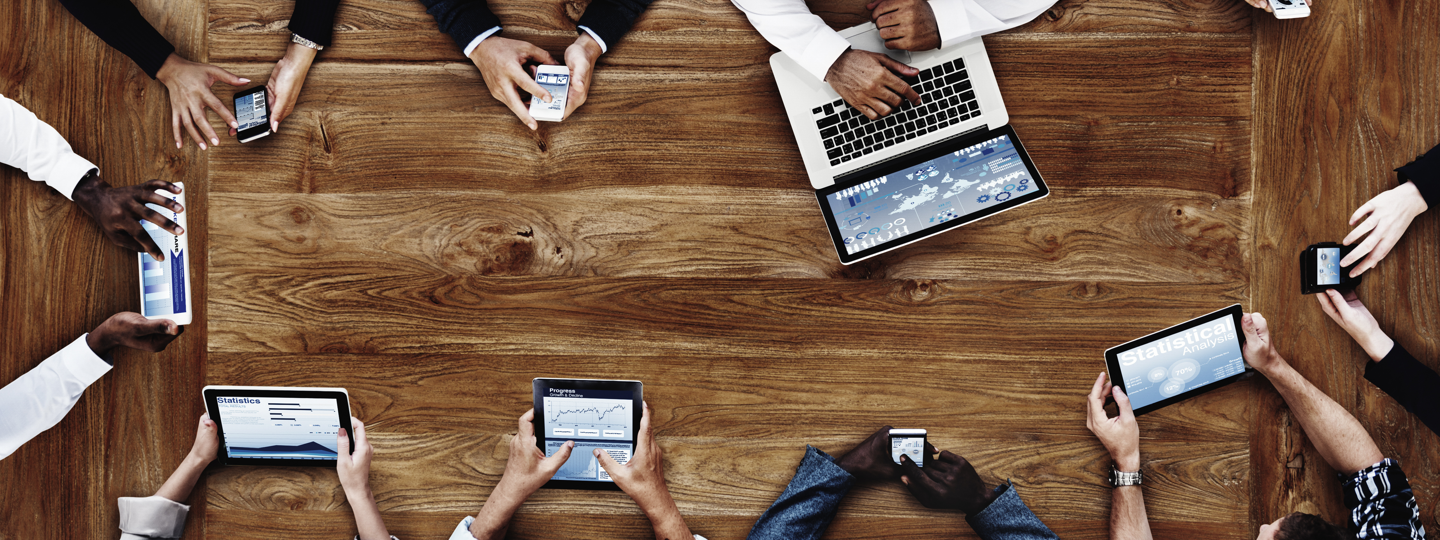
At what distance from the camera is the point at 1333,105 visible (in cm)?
180

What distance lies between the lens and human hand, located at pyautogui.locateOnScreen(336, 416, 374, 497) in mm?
1801

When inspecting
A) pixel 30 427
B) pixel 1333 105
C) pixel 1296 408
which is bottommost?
pixel 1296 408

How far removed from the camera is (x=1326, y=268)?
1785 millimetres

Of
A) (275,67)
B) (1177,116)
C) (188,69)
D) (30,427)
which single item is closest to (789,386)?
(1177,116)

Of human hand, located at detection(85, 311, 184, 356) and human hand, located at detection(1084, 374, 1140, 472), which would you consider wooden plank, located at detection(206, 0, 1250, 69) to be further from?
human hand, located at detection(1084, 374, 1140, 472)

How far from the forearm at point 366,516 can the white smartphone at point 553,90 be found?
107cm

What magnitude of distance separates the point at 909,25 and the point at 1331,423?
146cm

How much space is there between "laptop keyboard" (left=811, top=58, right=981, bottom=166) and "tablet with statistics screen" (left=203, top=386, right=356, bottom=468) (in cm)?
144

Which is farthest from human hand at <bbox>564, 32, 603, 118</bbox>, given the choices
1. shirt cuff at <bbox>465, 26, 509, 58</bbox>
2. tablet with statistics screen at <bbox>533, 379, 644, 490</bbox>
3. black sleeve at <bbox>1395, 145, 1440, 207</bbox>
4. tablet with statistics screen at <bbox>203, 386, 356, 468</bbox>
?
black sleeve at <bbox>1395, 145, 1440, 207</bbox>

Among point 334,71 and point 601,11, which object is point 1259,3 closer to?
point 601,11

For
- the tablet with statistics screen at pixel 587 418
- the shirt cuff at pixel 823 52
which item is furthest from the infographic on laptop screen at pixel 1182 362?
the tablet with statistics screen at pixel 587 418

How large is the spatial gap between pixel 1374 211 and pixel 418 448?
2525 mm

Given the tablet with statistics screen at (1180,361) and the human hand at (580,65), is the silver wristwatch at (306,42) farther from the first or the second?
the tablet with statistics screen at (1180,361)

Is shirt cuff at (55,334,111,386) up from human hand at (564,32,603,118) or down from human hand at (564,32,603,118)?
down
